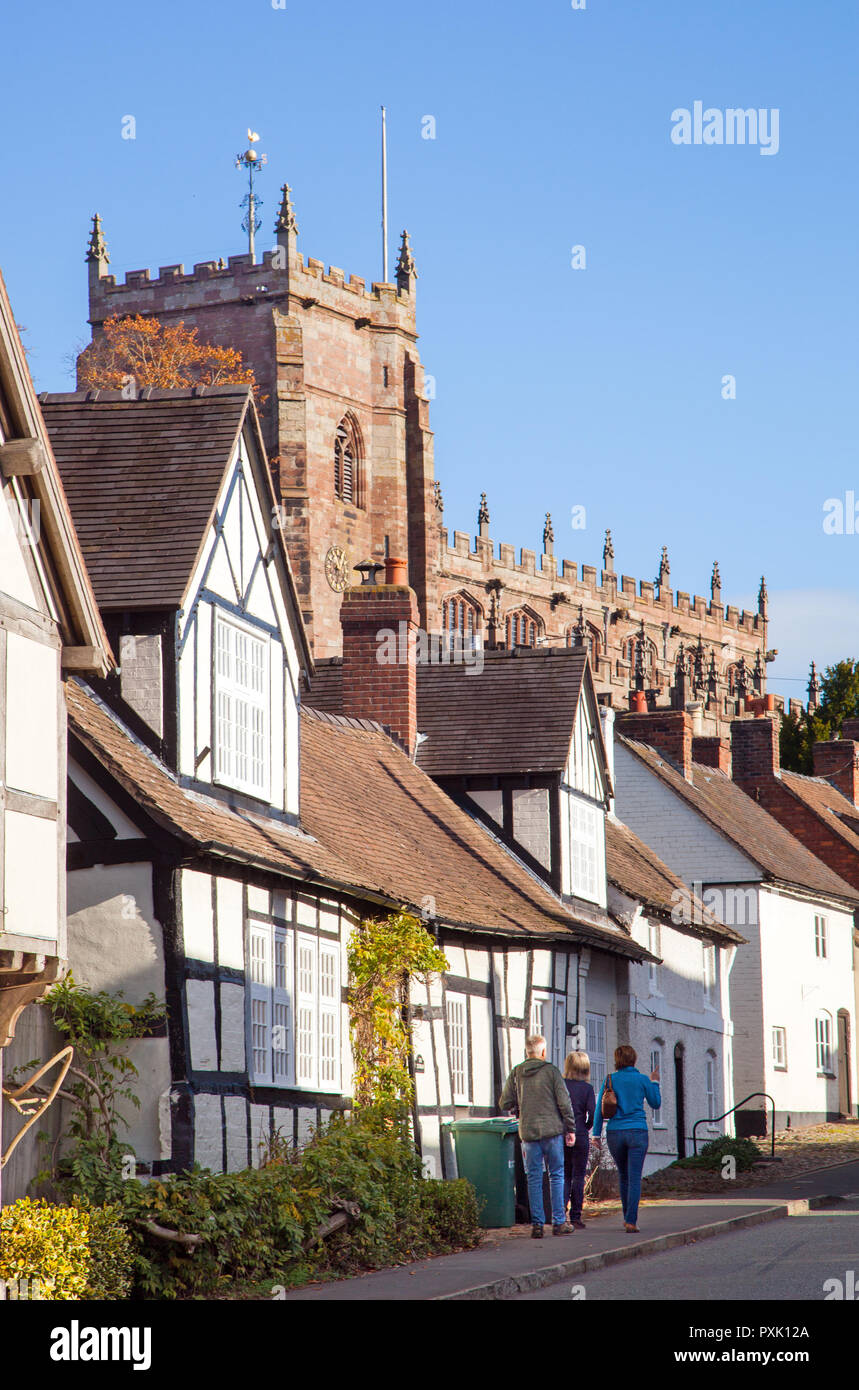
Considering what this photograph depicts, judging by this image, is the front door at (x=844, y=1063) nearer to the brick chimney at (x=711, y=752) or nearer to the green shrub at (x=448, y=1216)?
the brick chimney at (x=711, y=752)

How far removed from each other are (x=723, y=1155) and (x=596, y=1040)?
3.06 metres

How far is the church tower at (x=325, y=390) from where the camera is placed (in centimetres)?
6812

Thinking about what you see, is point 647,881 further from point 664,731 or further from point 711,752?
point 711,752

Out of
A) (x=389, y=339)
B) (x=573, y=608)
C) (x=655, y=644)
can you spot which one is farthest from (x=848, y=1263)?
(x=655, y=644)

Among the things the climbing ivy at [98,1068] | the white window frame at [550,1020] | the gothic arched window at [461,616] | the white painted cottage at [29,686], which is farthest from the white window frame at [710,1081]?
the gothic arched window at [461,616]

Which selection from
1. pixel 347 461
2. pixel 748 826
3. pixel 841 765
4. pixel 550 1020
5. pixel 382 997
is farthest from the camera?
pixel 347 461

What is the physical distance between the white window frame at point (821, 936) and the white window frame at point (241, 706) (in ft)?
90.4

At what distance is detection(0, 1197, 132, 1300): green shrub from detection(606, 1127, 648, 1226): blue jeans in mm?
5500

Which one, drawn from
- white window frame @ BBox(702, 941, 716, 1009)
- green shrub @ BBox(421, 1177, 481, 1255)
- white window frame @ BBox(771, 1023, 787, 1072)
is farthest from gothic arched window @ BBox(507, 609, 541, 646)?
green shrub @ BBox(421, 1177, 481, 1255)

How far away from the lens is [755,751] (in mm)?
48781

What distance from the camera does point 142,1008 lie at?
1468 cm

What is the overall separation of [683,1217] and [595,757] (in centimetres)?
864

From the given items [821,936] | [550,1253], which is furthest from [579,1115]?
[821,936]

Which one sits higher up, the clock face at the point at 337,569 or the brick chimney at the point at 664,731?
the clock face at the point at 337,569
